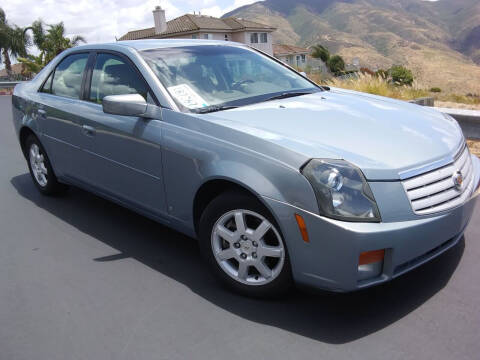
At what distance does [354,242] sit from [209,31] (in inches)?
2095

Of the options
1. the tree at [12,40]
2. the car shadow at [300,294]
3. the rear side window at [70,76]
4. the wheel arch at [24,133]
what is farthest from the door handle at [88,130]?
the tree at [12,40]

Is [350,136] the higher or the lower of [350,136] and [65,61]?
the lower

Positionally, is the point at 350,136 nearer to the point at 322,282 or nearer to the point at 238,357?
the point at 322,282

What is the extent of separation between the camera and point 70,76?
181 inches

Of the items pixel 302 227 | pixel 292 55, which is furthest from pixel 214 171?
pixel 292 55

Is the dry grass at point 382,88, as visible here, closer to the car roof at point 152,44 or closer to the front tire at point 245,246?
the car roof at point 152,44

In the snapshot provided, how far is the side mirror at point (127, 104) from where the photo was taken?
11.2 feet

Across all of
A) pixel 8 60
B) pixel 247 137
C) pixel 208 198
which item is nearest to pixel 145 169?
pixel 208 198

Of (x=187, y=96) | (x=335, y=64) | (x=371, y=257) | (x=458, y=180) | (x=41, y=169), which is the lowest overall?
(x=335, y=64)

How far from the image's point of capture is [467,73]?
351 feet

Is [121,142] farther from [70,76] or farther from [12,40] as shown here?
[12,40]

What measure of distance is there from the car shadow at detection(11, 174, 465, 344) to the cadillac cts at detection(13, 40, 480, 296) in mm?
151

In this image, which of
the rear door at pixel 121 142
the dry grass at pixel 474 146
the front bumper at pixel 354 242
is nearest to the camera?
the front bumper at pixel 354 242

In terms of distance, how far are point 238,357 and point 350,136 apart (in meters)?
1.44
